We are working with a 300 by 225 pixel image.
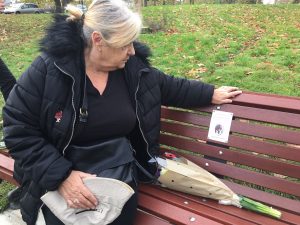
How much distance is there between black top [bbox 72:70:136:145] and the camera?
251cm

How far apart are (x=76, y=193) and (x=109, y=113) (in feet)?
1.62

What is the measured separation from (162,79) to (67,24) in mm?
727

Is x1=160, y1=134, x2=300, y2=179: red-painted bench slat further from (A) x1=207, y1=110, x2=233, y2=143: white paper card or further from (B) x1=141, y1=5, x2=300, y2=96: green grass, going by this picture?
(B) x1=141, y1=5, x2=300, y2=96: green grass

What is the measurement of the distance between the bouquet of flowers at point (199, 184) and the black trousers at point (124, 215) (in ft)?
1.12

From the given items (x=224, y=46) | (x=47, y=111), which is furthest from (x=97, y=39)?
(x=224, y=46)

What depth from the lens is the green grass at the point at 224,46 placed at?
5.82 metres

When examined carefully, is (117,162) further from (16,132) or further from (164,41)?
(164,41)

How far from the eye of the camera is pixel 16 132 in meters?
2.40

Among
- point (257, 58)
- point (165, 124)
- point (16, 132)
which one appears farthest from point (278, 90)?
point (16, 132)

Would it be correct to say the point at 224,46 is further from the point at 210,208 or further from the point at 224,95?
the point at 210,208

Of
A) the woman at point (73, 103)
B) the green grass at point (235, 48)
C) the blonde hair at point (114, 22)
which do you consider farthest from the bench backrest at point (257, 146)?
the green grass at point (235, 48)

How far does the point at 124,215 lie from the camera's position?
2.44 metres

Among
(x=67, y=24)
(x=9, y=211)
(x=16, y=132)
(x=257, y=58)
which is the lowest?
(x=9, y=211)

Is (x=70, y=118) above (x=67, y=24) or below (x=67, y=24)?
below
